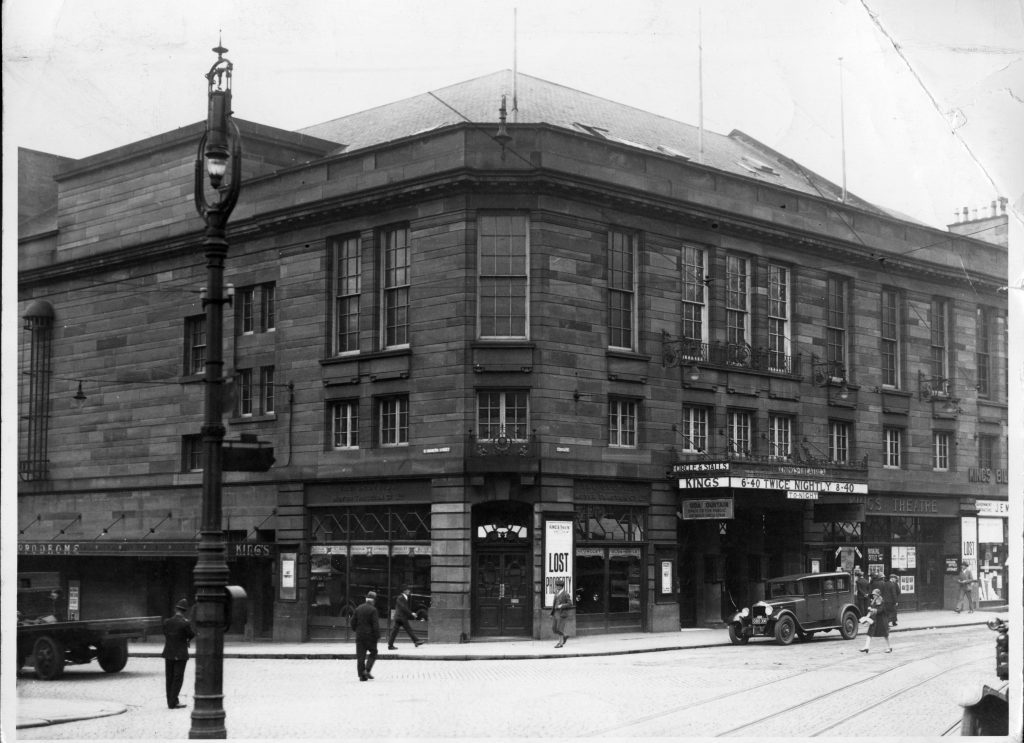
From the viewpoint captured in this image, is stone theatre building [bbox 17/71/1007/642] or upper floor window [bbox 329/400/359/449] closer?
stone theatre building [bbox 17/71/1007/642]

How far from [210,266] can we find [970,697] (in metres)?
9.67

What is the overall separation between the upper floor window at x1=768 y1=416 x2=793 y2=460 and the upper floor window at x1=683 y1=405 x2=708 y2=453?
7.11 ft

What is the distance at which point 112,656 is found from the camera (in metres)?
21.9

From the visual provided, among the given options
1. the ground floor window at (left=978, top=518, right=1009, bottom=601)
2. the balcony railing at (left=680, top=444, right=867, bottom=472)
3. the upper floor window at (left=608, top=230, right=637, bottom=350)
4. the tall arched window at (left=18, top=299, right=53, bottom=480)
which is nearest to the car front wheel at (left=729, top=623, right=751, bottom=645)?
the balcony railing at (left=680, top=444, right=867, bottom=472)

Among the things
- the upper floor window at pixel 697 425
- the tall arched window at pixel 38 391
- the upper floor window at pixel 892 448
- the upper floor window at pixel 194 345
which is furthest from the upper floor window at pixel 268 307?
the upper floor window at pixel 892 448

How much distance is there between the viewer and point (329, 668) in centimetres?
2439

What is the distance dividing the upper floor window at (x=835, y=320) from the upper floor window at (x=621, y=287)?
565 cm

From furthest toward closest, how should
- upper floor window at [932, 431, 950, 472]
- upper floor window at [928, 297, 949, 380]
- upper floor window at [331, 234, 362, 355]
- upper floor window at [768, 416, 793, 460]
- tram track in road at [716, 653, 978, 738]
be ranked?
upper floor window at [331, 234, 362, 355] → upper floor window at [768, 416, 793, 460] → upper floor window at [932, 431, 950, 472] → upper floor window at [928, 297, 949, 380] → tram track in road at [716, 653, 978, 738]

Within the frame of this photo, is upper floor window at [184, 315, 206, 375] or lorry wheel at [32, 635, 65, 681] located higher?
upper floor window at [184, 315, 206, 375]

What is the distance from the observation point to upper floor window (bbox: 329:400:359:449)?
100 ft

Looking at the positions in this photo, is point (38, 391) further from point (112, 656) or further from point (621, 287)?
point (621, 287)

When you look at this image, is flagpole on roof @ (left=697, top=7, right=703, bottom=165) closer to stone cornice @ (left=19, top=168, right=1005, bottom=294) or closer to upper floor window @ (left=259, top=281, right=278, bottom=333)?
stone cornice @ (left=19, top=168, right=1005, bottom=294)

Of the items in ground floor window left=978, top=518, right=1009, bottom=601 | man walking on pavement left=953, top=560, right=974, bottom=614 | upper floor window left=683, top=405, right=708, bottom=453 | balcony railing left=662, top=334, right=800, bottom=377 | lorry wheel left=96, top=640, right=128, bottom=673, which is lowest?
lorry wheel left=96, top=640, right=128, bottom=673

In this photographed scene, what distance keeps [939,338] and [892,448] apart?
3.92 meters
